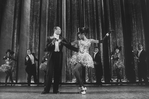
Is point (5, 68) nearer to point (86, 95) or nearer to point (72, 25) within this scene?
point (72, 25)

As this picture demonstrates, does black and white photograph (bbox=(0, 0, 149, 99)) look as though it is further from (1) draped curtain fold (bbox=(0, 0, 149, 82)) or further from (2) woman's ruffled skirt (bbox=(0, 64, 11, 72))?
(2) woman's ruffled skirt (bbox=(0, 64, 11, 72))

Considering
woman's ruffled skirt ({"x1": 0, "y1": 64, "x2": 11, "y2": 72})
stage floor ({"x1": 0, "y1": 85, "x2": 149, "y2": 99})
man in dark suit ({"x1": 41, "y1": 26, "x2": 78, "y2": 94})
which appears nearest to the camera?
stage floor ({"x1": 0, "y1": 85, "x2": 149, "y2": 99})

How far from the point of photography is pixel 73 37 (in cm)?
756

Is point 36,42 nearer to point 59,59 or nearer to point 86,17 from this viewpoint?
point 86,17

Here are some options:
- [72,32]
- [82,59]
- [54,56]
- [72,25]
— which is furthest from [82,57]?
[72,25]

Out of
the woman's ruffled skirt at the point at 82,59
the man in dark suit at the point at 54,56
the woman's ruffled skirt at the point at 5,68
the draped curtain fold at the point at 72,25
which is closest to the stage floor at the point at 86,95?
the man in dark suit at the point at 54,56

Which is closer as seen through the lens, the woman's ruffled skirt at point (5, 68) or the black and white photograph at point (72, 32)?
the woman's ruffled skirt at point (5, 68)

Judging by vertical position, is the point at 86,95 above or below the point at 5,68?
below

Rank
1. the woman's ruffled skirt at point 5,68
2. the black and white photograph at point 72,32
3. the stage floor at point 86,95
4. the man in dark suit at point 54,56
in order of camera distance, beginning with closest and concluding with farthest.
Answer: the stage floor at point 86,95, the man in dark suit at point 54,56, the woman's ruffled skirt at point 5,68, the black and white photograph at point 72,32

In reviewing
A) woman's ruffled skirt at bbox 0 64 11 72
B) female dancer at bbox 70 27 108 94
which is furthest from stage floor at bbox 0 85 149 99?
woman's ruffled skirt at bbox 0 64 11 72

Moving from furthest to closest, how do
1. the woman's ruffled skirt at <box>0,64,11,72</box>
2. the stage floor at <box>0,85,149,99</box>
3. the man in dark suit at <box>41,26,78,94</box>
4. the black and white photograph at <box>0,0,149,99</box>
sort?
the black and white photograph at <box>0,0,149,99</box> < the woman's ruffled skirt at <box>0,64,11,72</box> < the man in dark suit at <box>41,26,78,94</box> < the stage floor at <box>0,85,149,99</box>

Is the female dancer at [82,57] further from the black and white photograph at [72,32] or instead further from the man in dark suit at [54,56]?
the black and white photograph at [72,32]

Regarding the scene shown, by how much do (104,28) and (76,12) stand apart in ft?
4.72

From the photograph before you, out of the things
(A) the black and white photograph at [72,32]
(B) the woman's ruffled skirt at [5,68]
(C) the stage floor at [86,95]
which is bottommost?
(C) the stage floor at [86,95]
